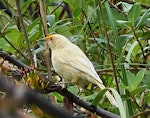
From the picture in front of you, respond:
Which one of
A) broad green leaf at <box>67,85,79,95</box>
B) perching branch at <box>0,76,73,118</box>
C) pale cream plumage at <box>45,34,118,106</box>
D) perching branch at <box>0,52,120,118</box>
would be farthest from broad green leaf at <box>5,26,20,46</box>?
perching branch at <box>0,76,73,118</box>

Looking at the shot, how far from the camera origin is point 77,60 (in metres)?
1.83

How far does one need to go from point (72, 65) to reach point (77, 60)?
0.06 metres

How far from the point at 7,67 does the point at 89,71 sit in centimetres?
71

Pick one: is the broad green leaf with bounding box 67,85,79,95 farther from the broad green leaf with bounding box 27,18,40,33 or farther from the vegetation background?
the broad green leaf with bounding box 27,18,40,33

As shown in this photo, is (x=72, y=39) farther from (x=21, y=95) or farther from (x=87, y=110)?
(x=21, y=95)

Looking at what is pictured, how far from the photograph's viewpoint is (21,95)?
24cm

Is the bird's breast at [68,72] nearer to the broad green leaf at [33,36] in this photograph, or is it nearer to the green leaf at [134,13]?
the broad green leaf at [33,36]

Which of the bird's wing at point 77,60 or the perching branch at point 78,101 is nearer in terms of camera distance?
the perching branch at point 78,101

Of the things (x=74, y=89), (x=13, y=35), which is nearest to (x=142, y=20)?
(x=74, y=89)

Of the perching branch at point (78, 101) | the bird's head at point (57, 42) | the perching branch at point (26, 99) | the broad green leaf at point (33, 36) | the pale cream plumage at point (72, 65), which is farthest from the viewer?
the bird's head at point (57, 42)

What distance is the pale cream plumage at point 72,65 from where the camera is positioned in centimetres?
172

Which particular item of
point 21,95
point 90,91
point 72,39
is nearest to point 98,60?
point 72,39

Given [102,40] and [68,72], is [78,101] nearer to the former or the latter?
[68,72]

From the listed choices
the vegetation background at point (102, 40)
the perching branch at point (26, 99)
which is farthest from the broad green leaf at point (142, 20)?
the perching branch at point (26, 99)
